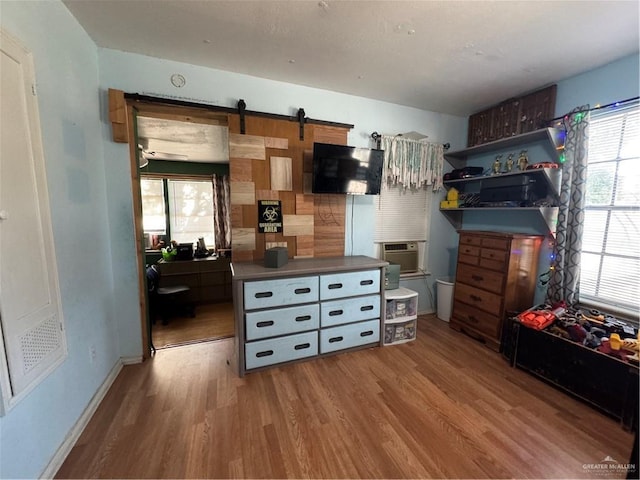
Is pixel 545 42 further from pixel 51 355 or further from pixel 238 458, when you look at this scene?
pixel 51 355

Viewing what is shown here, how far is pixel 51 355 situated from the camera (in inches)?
51.4

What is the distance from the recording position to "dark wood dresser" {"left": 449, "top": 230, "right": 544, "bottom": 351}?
2.41 meters

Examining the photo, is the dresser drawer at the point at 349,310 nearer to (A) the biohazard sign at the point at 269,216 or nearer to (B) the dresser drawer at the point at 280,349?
(B) the dresser drawer at the point at 280,349

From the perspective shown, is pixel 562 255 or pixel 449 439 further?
pixel 562 255

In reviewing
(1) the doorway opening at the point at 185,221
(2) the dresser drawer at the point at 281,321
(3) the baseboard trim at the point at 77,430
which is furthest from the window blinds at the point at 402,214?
(3) the baseboard trim at the point at 77,430

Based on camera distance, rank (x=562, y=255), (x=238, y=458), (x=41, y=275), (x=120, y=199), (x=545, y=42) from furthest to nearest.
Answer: (x=562, y=255) < (x=120, y=199) < (x=545, y=42) < (x=238, y=458) < (x=41, y=275)

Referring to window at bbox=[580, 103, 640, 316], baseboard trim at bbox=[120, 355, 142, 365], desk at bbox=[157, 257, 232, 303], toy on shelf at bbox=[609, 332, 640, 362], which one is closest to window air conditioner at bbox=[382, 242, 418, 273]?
window at bbox=[580, 103, 640, 316]

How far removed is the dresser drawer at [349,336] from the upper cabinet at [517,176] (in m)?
1.82

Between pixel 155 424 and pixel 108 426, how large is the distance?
11.4 inches

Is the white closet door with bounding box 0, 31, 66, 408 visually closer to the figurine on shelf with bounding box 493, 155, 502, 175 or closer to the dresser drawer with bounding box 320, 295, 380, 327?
the dresser drawer with bounding box 320, 295, 380, 327

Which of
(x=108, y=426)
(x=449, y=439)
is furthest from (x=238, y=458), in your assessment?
(x=449, y=439)

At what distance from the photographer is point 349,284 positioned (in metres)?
2.38

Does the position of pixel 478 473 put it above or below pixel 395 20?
below

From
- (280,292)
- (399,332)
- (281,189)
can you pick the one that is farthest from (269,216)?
(399,332)
